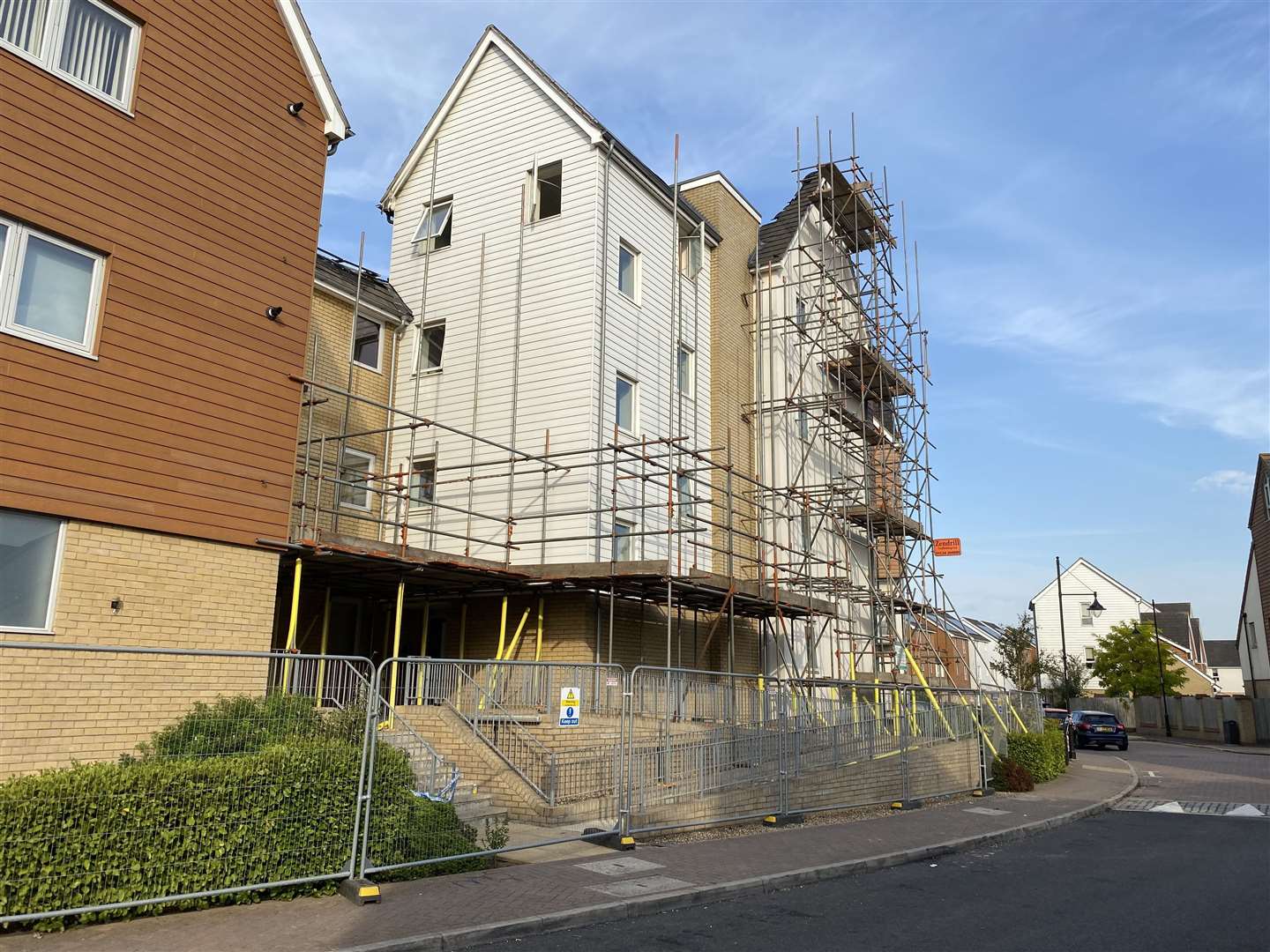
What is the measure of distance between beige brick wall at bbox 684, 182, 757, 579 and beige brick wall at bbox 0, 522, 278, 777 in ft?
41.3

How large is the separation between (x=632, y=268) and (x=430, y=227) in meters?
4.79

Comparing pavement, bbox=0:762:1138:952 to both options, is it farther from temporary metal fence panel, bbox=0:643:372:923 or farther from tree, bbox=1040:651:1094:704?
tree, bbox=1040:651:1094:704

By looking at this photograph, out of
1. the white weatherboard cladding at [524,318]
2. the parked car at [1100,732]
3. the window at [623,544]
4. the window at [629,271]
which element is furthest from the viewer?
the parked car at [1100,732]

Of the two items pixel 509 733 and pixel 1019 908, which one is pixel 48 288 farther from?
pixel 1019 908

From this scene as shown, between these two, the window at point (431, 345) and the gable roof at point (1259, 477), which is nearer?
the window at point (431, 345)

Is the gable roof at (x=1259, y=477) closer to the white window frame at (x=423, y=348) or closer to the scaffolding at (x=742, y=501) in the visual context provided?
the scaffolding at (x=742, y=501)

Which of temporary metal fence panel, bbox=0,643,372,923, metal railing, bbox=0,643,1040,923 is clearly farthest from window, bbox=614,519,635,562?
temporary metal fence panel, bbox=0,643,372,923

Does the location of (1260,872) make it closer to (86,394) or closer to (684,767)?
(684,767)

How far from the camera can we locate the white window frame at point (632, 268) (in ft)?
69.2

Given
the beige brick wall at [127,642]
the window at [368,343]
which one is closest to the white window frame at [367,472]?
the window at [368,343]

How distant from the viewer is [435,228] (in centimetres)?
2269

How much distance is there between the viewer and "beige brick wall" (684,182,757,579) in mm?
23859

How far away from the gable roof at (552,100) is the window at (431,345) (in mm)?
3720

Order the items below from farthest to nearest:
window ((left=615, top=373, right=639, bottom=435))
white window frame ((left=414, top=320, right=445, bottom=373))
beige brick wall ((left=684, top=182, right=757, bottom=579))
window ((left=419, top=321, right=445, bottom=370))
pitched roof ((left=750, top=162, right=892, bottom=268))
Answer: pitched roof ((left=750, top=162, right=892, bottom=268)) < beige brick wall ((left=684, top=182, right=757, bottom=579)) < window ((left=419, top=321, right=445, bottom=370)) < white window frame ((left=414, top=320, right=445, bottom=373)) < window ((left=615, top=373, right=639, bottom=435))
